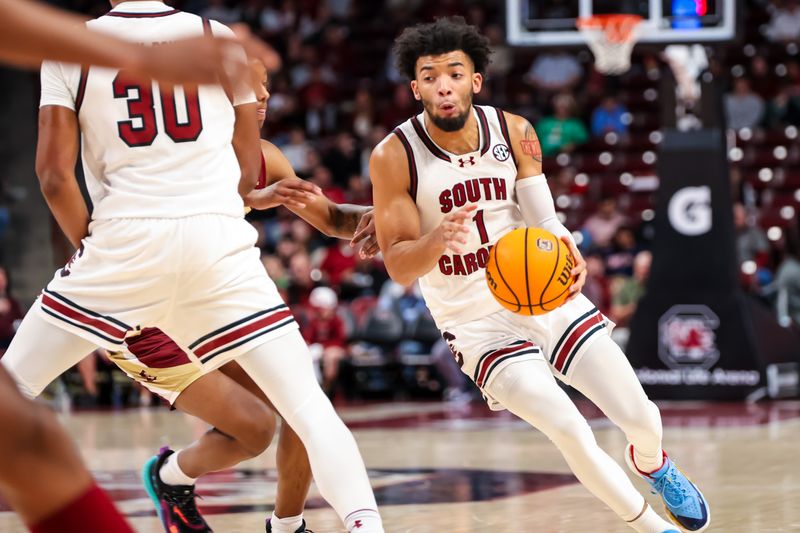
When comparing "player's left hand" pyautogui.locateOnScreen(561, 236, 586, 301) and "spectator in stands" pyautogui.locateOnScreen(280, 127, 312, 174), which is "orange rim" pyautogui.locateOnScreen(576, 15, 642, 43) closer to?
"spectator in stands" pyautogui.locateOnScreen(280, 127, 312, 174)

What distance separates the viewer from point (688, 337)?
41.5ft

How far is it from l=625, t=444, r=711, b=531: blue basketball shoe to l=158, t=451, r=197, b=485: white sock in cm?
183

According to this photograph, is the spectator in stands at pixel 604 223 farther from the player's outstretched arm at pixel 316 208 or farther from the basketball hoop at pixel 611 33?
the player's outstretched arm at pixel 316 208

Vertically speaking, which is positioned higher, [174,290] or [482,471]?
[174,290]

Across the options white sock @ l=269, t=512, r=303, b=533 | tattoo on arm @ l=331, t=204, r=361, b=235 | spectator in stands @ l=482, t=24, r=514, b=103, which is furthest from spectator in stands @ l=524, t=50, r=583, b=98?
white sock @ l=269, t=512, r=303, b=533

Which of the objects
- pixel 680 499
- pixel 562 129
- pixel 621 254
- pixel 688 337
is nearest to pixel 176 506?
pixel 680 499

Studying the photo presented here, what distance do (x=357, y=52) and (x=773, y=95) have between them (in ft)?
24.1

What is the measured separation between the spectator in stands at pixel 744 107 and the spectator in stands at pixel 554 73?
238cm

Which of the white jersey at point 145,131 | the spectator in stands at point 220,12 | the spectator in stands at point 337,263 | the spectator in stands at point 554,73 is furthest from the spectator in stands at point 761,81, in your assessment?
the white jersey at point 145,131

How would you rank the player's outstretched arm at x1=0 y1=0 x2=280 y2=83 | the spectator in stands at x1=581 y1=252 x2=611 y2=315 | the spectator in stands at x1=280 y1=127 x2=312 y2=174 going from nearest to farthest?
the player's outstretched arm at x1=0 y1=0 x2=280 y2=83 → the spectator in stands at x1=581 y1=252 x2=611 y2=315 → the spectator in stands at x1=280 y1=127 x2=312 y2=174

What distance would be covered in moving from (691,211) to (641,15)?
2084 millimetres

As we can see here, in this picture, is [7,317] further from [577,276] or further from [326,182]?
[577,276]

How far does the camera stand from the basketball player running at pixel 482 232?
16.1ft

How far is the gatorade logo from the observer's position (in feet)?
41.6
